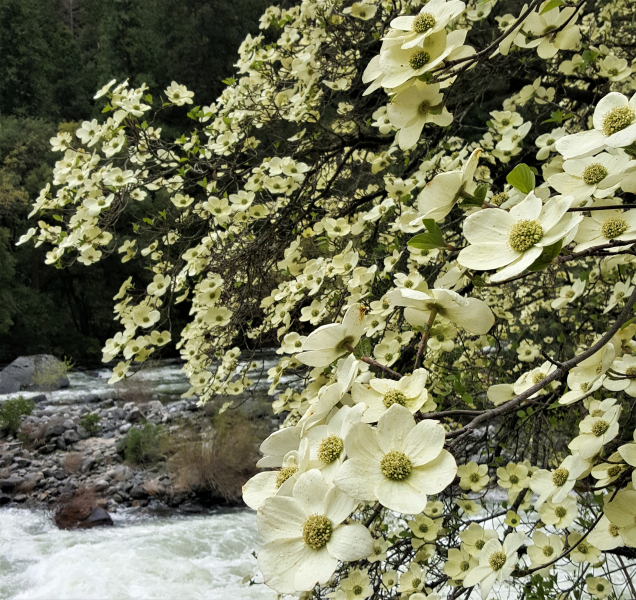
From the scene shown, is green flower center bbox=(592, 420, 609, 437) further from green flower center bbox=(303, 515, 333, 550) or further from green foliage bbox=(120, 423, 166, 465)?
green foliage bbox=(120, 423, 166, 465)

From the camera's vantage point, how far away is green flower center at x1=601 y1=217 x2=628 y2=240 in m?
0.58

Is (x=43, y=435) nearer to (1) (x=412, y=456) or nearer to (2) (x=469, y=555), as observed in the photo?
(2) (x=469, y=555)

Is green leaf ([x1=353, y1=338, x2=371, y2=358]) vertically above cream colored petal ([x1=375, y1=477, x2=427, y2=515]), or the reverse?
green leaf ([x1=353, y1=338, x2=371, y2=358])

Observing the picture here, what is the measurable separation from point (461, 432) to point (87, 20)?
20318 mm

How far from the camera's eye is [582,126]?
69.4 inches

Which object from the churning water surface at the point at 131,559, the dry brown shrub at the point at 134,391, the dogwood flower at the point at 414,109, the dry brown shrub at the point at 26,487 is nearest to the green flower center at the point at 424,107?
the dogwood flower at the point at 414,109

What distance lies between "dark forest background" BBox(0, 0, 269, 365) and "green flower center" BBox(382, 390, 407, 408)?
436 inches

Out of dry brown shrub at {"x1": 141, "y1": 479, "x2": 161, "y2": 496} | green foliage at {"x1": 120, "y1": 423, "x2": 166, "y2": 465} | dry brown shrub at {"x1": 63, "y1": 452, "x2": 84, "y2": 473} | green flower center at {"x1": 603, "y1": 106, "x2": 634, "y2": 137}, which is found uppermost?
green flower center at {"x1": 603, "y1": 106, "x2": 634, "y2": 137}

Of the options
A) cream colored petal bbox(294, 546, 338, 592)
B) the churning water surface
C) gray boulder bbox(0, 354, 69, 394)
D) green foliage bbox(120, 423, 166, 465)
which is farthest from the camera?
gray boulder bbox(0, 354, 69, 394)

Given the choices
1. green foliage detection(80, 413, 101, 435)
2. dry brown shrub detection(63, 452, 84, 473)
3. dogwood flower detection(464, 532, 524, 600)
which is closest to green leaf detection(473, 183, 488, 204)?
dogwood flower detection(464, 532, 524, 600)

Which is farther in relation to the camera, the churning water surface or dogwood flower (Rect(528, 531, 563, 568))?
the churning water surface

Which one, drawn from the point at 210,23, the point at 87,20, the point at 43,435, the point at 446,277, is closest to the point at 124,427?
the point at 43,435

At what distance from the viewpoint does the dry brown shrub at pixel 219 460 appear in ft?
16.9

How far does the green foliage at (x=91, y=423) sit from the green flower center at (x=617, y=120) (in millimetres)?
6954
